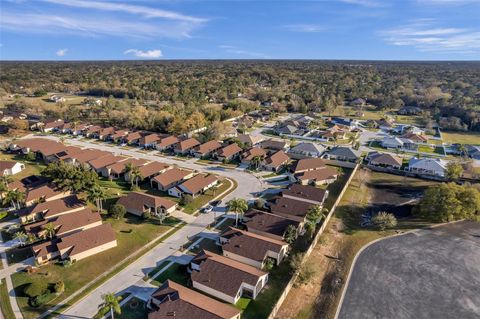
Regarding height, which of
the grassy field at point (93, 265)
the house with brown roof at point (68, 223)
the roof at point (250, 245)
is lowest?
the grassy field at point (93, 265)

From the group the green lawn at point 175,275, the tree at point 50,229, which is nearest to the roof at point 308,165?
the green lawn at point 175,275

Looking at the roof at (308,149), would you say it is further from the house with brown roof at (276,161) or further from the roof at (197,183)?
the roof at (197,183)

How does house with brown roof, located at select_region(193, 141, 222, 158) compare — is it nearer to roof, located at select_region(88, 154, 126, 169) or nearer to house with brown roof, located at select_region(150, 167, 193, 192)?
house with brown roof, located at select_region(150, 167, 193, 192)

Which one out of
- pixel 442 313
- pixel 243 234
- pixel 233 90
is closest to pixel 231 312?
pixel 243 234

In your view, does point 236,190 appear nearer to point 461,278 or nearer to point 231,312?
point 231,312

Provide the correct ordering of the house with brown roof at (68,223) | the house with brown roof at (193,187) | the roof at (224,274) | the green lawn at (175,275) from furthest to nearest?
the house with brown roof at (193,187) < the house with brown roof at (68,223) < the green lawn at (175,275) < the roof at (224,274)

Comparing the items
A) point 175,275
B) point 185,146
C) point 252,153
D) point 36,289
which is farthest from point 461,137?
point 36,289
